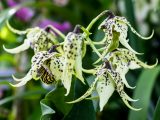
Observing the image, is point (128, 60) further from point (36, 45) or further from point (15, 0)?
point (15, 0)

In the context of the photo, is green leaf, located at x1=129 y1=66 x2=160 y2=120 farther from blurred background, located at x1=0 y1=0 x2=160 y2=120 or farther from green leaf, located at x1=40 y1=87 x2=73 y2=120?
green leaf, located at x1=40 y1=87 x2=73 y2=120

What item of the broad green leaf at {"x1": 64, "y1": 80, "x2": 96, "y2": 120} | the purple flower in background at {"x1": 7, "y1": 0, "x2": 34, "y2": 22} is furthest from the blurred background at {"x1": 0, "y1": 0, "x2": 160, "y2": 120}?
the broad green leaf at {"x1": 64, "y1": 80, "x2": 96, "y2": 120}

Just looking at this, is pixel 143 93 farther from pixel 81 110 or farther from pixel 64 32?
pixel 64 32

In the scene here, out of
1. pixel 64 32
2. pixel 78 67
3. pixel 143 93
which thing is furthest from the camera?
pixel 64 32

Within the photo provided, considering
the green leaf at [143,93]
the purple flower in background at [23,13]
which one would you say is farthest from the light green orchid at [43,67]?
the purple flower in background at [23,13]

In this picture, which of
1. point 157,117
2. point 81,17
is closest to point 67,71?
point 157,117

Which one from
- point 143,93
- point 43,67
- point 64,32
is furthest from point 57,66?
point 64,32

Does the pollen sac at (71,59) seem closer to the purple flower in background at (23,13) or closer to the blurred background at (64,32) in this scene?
the blurred background at (64,32)
